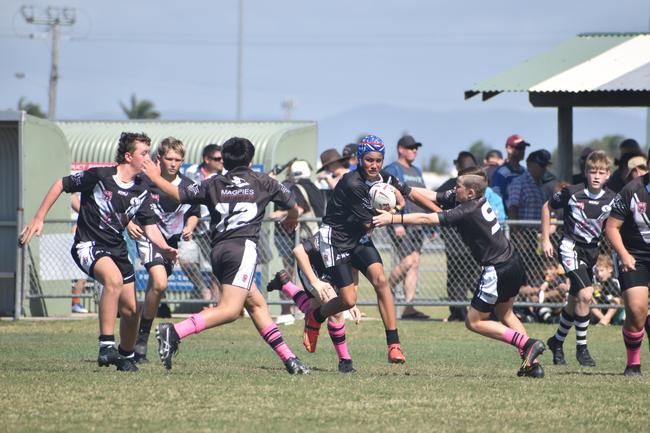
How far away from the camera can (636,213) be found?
10430mm

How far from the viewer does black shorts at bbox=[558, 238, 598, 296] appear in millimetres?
12383

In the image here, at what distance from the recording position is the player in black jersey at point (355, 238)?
36.7ft

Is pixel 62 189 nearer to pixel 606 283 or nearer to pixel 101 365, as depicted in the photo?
pixel 101 365

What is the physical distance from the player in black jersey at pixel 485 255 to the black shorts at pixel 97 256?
220 cm

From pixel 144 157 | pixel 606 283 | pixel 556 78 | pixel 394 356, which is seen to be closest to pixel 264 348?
pixel 394 356

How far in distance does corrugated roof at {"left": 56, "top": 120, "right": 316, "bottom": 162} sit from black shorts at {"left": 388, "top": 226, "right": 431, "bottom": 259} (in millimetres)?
2844

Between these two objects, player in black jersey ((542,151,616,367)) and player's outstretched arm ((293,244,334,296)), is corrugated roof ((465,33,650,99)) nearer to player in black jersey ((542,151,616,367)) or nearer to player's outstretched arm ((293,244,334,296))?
player in black jersey ((542,151,616,367))

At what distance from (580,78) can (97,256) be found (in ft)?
32.6

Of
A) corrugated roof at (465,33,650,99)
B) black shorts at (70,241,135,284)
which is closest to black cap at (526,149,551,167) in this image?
corrugated roof at (465,33,650,99)

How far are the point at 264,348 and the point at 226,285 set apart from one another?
404 centimetres

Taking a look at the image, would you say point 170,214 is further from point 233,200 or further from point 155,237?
point 233,200

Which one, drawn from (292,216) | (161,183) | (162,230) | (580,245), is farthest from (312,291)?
(580,245)

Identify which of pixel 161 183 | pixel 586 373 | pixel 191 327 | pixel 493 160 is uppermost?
pixel 493 160

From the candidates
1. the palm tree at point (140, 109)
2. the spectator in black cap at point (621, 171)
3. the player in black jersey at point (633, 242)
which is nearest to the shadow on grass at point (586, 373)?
the player in black jersey at point (633, 242)
